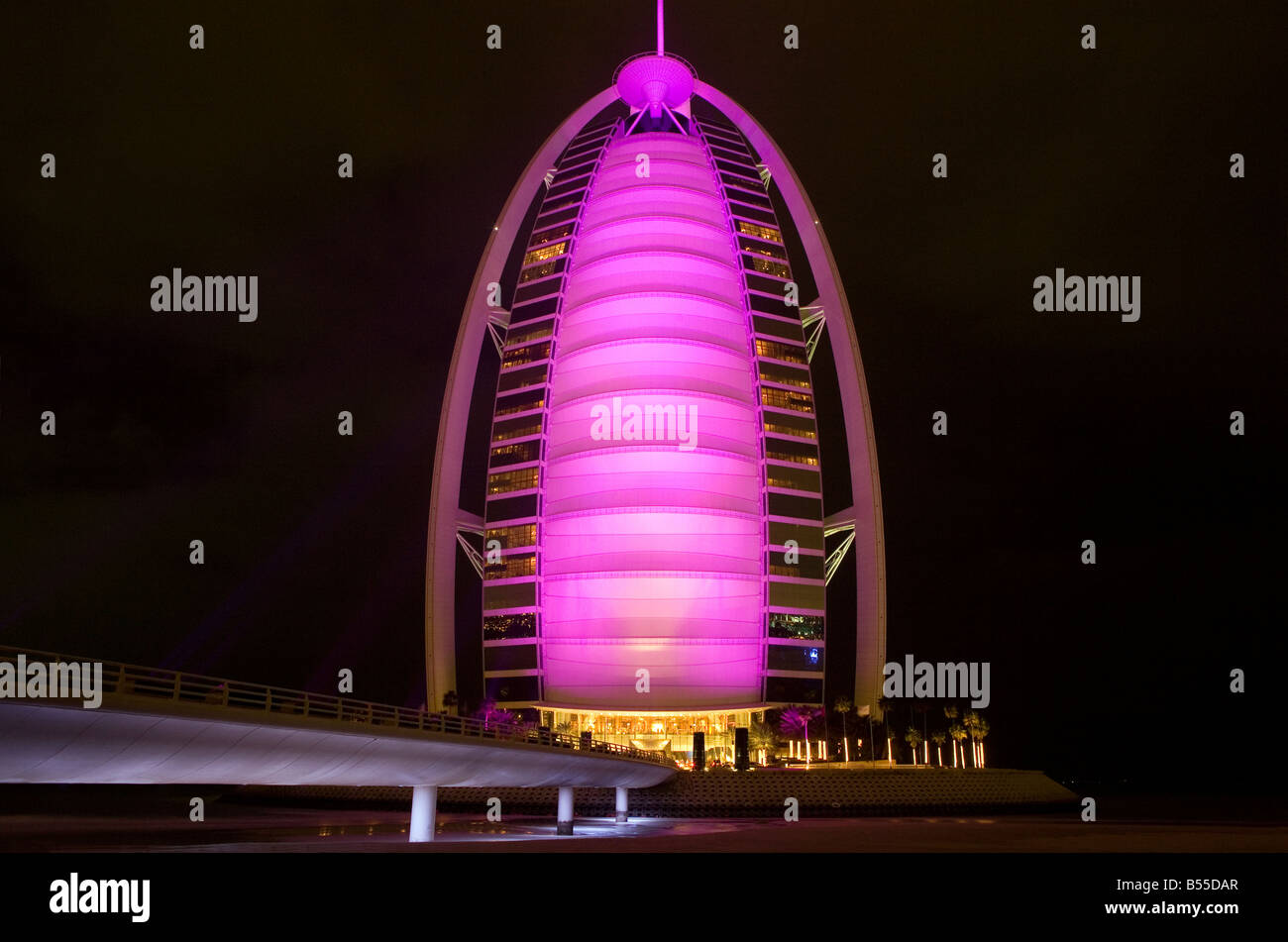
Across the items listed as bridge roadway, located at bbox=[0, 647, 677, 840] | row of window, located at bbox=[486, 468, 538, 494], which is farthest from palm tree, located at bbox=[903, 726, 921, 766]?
bridge roadway, located at bbox=[0, 647, 677, 840]

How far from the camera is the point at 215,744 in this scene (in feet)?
81.7

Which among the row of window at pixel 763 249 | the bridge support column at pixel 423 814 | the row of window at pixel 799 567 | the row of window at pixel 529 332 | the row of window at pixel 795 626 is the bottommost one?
the bridge support column at pixel 423 814

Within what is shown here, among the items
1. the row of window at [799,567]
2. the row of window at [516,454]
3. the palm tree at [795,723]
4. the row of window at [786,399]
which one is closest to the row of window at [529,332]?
the row of window at [516,454]

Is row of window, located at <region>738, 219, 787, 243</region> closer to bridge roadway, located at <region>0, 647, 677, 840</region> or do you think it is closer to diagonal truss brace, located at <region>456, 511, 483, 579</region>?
diagonal truss brace, located at <region>456, 511, 483, 579</region>

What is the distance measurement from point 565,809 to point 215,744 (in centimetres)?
2703

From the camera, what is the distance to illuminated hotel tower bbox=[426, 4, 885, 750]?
114 m

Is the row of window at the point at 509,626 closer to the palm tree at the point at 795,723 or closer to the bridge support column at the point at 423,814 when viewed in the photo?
the palm tree at the point at 795,723

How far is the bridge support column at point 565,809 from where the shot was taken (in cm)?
4912
